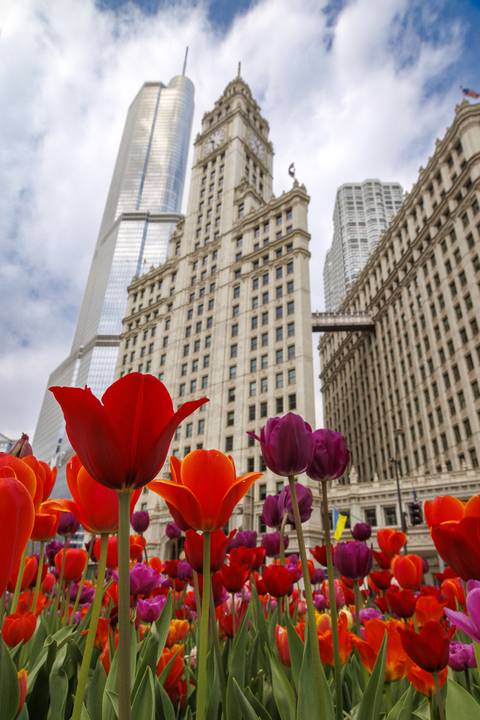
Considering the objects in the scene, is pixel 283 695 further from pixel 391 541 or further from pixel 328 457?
pixel 391 541

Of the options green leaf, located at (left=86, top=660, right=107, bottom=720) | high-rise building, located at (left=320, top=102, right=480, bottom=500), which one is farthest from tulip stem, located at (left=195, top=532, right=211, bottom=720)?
high-rise building, located at (left=320, top=102, right=480, bottom=500)

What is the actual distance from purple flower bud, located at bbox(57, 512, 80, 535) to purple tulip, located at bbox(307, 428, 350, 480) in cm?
206

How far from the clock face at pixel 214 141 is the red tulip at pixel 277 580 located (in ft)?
254

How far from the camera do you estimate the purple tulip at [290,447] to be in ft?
5.24

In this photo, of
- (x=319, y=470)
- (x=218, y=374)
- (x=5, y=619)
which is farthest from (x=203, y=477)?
(x=218, y=374)

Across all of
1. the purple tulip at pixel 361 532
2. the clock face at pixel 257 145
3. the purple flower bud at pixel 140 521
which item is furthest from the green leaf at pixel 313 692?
the clock face at pixel 257 145

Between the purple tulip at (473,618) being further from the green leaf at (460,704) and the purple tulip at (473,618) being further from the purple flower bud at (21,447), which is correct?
the purple flower bud at (21,447)

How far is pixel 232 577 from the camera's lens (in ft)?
7.41

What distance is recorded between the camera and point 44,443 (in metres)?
140

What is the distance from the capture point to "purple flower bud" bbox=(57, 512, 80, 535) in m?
3.06

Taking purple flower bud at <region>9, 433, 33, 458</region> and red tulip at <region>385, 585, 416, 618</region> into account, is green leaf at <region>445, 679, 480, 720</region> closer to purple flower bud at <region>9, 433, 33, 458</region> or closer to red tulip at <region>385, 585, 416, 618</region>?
red tulip at <region>385, 585, 416, 618</region>

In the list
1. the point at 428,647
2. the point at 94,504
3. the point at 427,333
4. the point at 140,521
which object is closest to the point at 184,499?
the point at 94,504

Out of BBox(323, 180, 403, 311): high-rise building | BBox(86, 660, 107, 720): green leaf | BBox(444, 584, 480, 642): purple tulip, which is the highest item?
BBox(323, 180, 403, 311): high-rise building

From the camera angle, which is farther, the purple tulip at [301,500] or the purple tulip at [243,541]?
the purple tulip at [243,541]
